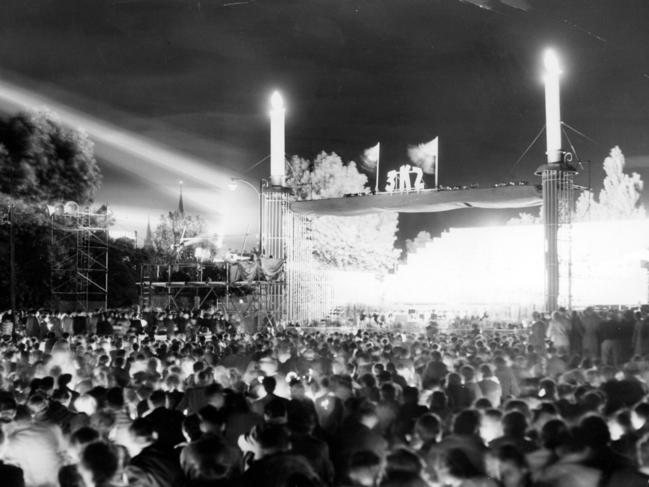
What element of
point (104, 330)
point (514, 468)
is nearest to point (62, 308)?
point (104, 330)

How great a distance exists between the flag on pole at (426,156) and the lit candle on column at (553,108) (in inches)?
207

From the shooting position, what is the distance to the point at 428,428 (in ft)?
22.3

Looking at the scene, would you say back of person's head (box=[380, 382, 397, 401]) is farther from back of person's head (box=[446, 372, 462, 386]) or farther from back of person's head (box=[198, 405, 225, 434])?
back of person's head (box=[198, 405, 225, 434])

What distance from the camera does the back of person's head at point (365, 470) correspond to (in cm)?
483

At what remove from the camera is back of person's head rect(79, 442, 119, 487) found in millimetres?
5023

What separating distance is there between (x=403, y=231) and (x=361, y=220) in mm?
43695

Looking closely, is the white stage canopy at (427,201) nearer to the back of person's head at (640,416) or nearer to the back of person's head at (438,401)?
the back of person's head at (438,401)

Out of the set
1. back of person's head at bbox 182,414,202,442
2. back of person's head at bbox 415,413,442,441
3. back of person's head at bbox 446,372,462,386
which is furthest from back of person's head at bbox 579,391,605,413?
back of person's head at bbox 182,414,202,442

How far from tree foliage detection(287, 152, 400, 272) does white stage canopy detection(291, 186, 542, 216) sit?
83.3ft

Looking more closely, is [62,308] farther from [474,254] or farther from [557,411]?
[557,411]

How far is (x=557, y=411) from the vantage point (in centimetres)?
749

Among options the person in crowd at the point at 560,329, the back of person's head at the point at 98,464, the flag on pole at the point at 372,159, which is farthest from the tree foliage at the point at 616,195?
the back of person's head at the point at 98,464

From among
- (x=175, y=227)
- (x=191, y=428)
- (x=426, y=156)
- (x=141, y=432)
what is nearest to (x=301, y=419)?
(x=191, y=428)

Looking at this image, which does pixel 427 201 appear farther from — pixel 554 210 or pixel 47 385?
pixel 47 385
